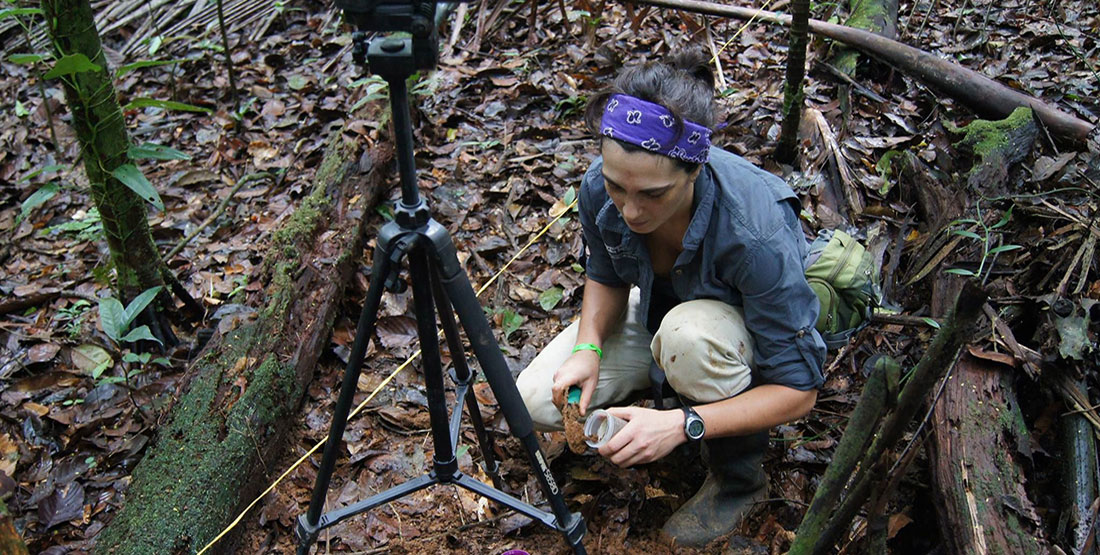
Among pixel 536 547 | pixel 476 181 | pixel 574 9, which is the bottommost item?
pixel 536 547

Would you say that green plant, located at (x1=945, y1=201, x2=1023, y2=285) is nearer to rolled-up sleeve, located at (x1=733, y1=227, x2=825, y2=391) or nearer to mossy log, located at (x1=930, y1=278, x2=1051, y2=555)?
mossy log, located at (x1=930, y1=278, x2=1051, y2=555)

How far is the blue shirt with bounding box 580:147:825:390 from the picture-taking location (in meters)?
1.92

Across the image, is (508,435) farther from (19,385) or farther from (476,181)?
(19,385)

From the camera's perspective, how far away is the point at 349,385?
1765 millimetres

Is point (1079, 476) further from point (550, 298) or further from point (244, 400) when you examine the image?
point (244, 400)

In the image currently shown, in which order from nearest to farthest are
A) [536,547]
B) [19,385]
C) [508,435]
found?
[536,547], [508,435], [19,385]

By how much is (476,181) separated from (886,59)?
2.20m

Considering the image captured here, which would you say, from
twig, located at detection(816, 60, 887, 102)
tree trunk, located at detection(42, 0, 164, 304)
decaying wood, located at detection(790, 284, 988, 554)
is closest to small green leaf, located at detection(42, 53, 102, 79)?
tree trunk, located at detection(42, 0, 164, 304)

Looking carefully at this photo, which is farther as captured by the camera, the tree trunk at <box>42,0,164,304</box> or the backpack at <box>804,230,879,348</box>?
the tree trunk at <box>42,0,164,304</box>

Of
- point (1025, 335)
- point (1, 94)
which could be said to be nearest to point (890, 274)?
point (1025, 335)

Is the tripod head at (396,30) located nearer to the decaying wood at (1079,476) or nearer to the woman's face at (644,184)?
the woman's face at (644,184)

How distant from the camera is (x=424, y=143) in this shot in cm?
409

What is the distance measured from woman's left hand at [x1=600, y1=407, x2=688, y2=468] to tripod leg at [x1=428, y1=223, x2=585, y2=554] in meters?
0.18

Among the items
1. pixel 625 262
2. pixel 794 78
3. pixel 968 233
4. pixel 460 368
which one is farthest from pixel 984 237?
pixel 460 368
